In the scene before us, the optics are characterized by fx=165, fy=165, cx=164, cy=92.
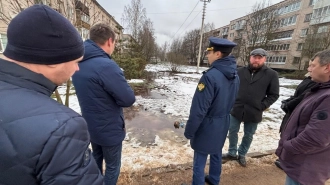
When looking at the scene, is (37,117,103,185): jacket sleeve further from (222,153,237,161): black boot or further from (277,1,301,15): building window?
(277,1,301,15): building window

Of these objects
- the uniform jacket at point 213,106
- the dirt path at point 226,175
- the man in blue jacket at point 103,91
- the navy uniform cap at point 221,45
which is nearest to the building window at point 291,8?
the dirt path at point 226,175

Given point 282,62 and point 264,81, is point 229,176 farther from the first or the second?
point 282,62

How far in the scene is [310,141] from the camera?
4.97ft

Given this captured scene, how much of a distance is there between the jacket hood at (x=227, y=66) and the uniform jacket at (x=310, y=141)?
79 centimetres

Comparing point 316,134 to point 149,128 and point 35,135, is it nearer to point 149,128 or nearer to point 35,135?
point 35,135

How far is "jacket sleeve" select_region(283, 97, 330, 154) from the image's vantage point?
1.45m

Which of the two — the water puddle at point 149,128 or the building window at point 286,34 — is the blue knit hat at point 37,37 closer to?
→ the water puddle at point 149,128

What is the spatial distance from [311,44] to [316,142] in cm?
2465

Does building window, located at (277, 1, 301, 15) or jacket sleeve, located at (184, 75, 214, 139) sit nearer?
jacket sleeve, located at (184, 75, 214, 139)

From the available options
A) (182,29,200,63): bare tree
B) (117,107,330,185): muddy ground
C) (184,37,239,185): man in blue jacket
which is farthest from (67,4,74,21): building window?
(182,29,200,63): bare tree

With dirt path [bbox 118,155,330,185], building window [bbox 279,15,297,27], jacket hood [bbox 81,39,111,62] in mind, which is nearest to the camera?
jacket hood [bbox 81,39,111,62]

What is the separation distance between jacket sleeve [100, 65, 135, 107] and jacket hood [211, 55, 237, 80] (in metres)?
1.11

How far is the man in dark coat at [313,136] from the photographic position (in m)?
1.47

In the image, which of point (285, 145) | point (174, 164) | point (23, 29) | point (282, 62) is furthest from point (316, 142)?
point (282, 62)
